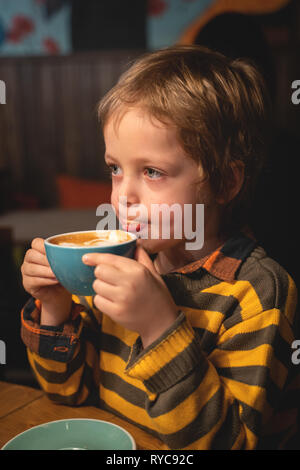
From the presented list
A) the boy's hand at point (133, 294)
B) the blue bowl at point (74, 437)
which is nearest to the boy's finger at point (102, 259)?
the boy's hand at point (133, 294)

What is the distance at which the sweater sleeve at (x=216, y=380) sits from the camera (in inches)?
25.2

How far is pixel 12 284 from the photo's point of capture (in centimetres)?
209

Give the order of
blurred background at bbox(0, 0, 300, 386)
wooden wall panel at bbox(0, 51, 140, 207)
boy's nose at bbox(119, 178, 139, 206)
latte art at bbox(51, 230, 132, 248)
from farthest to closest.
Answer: wooden wall panel at bbox(0, 51, 140, 207), blurred background at bbox(0, 0, 300, 386), boy's nose at bbox(119, 178, 139, 206), latte art at bbox(51, 230, 132, 248)

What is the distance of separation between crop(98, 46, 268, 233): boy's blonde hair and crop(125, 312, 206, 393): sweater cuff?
331 millimetres

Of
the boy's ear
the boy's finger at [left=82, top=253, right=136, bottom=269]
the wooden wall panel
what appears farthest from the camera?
the wooden wall panel

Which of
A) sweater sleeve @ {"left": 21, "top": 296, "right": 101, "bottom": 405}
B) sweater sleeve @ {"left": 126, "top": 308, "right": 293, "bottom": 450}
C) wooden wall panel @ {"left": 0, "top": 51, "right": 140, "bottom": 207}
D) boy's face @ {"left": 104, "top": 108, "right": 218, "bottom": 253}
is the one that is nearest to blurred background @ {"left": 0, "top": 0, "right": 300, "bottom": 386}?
wooden wall panel @ {"left": 0, "top": 51, "right": 140, "bottom": 207}

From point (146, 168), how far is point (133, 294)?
0.88ft

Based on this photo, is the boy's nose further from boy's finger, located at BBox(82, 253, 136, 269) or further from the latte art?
boy's finger, located at BBox(82, 253, 136, 269)

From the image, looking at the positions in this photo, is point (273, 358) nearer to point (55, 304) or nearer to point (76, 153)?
point (55, 304)

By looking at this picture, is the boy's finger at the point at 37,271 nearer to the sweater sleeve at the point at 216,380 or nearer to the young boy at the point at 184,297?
the young boy at the point at 184,297

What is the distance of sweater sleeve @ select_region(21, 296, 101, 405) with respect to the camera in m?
0.84

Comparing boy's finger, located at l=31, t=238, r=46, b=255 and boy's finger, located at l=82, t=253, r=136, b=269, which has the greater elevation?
boy's finger, located at l=82, t=253, r=136, b=269

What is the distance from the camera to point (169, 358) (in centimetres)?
63

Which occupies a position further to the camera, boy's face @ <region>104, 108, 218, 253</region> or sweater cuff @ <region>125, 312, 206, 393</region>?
boy's face @ <region>104, 108, 218, 253</region>
